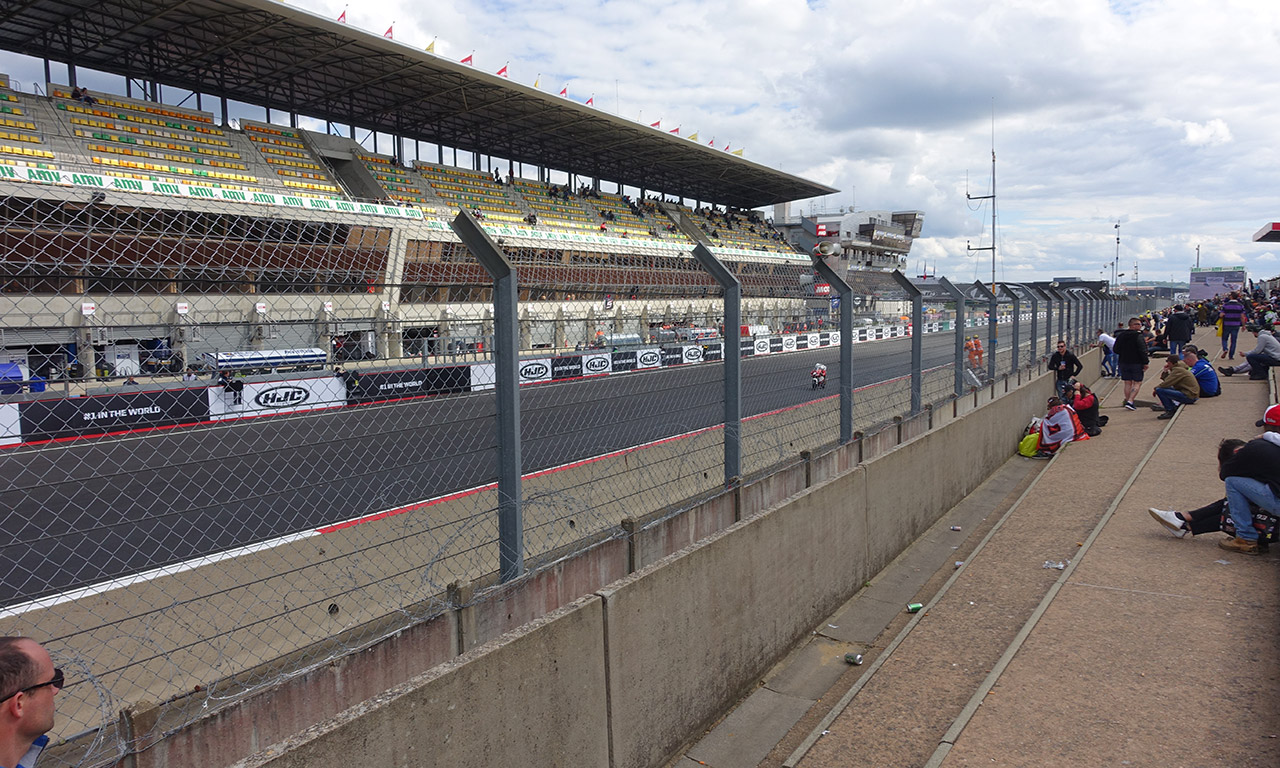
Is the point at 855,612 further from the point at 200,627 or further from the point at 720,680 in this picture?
the point at 200,627

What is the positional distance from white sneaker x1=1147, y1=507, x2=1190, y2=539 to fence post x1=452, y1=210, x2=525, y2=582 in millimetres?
5698

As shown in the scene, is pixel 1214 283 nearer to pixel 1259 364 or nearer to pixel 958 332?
Result: pixel 1259 364

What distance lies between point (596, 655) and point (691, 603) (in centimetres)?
80

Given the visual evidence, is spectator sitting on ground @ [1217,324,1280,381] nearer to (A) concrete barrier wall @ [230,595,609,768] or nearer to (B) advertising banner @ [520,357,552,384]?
(B) advertising banner @ [520,357,552,384]

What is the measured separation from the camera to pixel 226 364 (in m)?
3.15

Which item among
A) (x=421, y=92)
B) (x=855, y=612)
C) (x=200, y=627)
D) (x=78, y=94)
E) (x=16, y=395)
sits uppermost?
(x=421, y=92)

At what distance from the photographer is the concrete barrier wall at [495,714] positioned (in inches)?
84.4

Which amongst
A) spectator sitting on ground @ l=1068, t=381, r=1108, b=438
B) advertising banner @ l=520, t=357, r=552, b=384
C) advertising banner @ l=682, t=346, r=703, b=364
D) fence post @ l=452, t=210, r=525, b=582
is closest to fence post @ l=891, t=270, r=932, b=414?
advertising banner @ l=682, t=346, r=703, b=364

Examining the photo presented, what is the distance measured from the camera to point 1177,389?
12.5 m

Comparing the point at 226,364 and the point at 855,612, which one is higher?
the point at 226,364

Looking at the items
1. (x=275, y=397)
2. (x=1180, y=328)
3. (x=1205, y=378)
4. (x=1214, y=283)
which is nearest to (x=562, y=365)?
(x=275, y=397)

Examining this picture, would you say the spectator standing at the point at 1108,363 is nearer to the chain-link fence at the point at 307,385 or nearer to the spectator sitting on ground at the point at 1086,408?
the spectator sitting on ground at the point at 1086,408

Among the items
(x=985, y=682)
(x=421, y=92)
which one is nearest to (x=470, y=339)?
(x=985, y=682)

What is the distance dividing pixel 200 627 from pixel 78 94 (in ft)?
91.3
